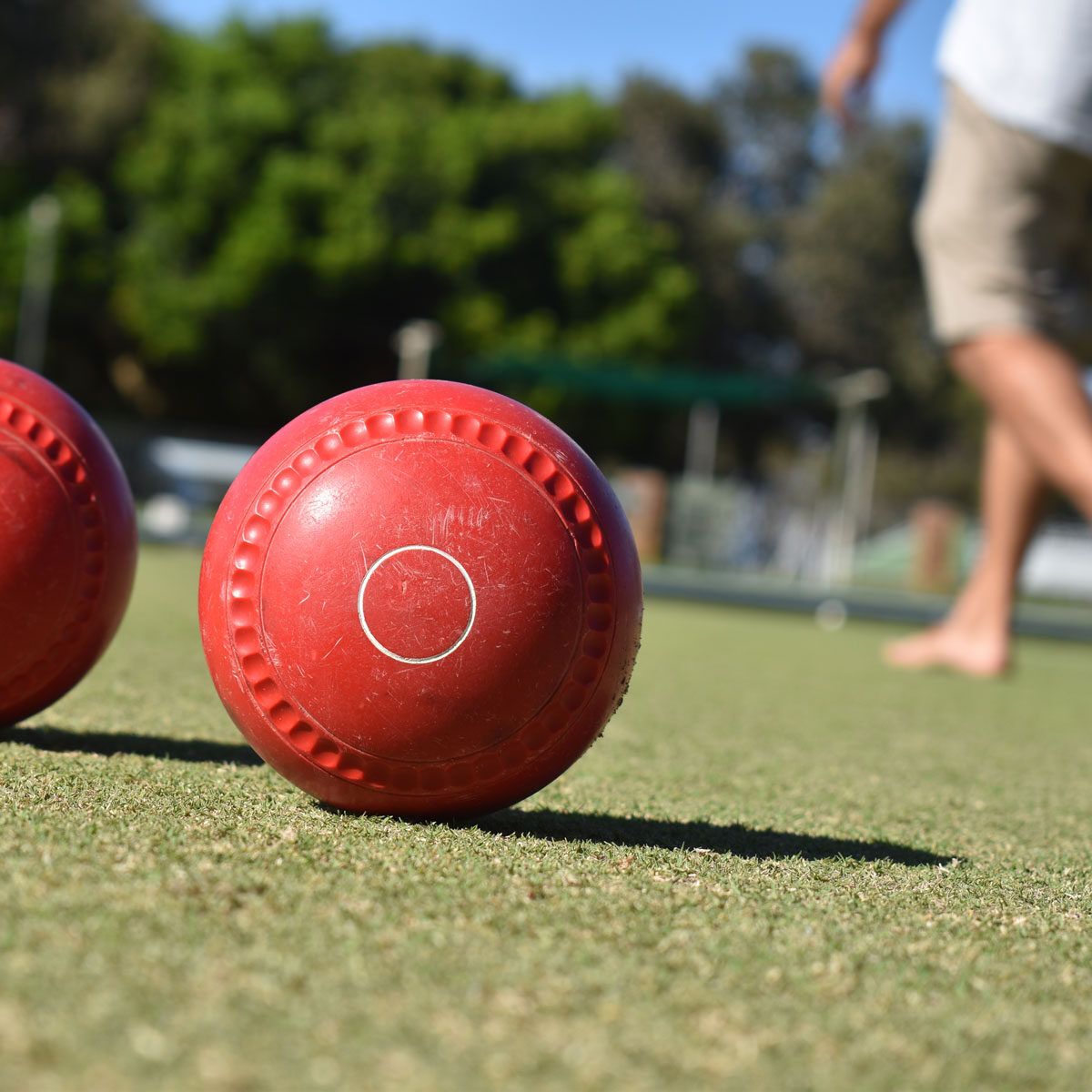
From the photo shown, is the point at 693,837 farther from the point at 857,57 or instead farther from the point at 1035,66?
the point at 857,57

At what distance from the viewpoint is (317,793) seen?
93.2 inches

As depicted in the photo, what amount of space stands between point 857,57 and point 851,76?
67 millimetres

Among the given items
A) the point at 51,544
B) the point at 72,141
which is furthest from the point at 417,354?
the point at 51,544

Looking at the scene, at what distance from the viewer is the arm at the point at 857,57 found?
5.27 meters

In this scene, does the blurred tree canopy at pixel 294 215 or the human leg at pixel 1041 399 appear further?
the blurred tree canopy at pixel 294 215

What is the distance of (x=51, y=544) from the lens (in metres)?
2.70

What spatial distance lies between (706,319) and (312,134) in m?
11.7

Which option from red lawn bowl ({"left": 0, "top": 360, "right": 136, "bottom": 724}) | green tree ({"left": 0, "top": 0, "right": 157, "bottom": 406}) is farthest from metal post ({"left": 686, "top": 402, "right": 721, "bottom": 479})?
red lawn bowl ({"left": 0, "top": 360, "right": 136, "bottom": 724})

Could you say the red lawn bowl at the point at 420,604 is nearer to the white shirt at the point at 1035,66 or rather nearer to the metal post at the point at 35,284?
the white shirt at the point at 1035,66

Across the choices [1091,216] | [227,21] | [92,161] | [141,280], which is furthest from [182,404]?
[1091,216]

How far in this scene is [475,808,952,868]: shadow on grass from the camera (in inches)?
95.4

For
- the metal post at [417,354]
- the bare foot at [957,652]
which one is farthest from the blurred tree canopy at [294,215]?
the bare foot at [957,652]

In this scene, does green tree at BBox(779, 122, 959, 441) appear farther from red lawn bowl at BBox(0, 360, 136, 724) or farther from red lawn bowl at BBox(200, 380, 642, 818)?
red lawn bowl at BBox(200, 380, 642, 818)

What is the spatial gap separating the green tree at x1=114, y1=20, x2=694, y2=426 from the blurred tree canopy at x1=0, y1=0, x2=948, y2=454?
51mm
